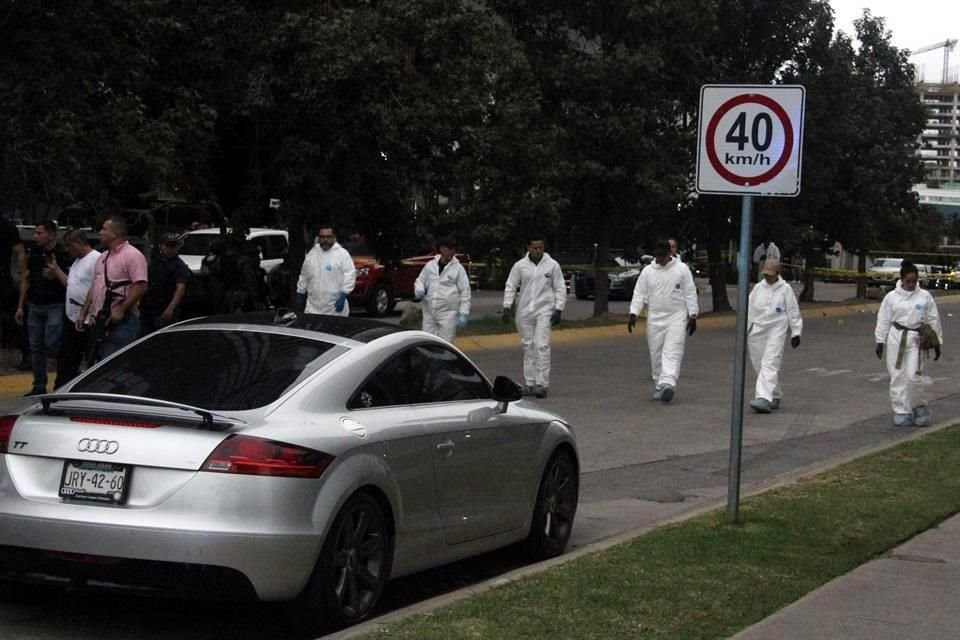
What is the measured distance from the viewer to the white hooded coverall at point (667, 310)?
1739 centimetres

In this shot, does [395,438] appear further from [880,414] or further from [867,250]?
[867,250]

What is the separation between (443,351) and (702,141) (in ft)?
7.08

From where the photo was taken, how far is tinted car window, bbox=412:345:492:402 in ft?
25.1

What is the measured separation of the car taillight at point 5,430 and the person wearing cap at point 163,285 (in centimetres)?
719

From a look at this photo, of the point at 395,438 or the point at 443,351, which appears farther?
the point at 443,351

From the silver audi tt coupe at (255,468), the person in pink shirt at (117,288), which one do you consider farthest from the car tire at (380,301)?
the silver audi tt coupe at (255,468)

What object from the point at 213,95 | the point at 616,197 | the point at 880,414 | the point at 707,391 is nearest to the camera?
the point at 880,414

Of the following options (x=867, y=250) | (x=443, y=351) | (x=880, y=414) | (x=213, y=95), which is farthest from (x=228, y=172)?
(x=867, y=250)

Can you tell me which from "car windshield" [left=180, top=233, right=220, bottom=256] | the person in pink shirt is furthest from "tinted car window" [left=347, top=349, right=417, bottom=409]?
"car windshield" [left=180, top=233, right=220, bottom=256]

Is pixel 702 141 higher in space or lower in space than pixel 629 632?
higher

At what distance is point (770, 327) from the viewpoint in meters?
17.0

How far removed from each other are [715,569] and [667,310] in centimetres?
988

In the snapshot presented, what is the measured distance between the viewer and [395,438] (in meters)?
6.98

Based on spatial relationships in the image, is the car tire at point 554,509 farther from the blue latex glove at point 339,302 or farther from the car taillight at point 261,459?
the blue latex glove at point 339,302
